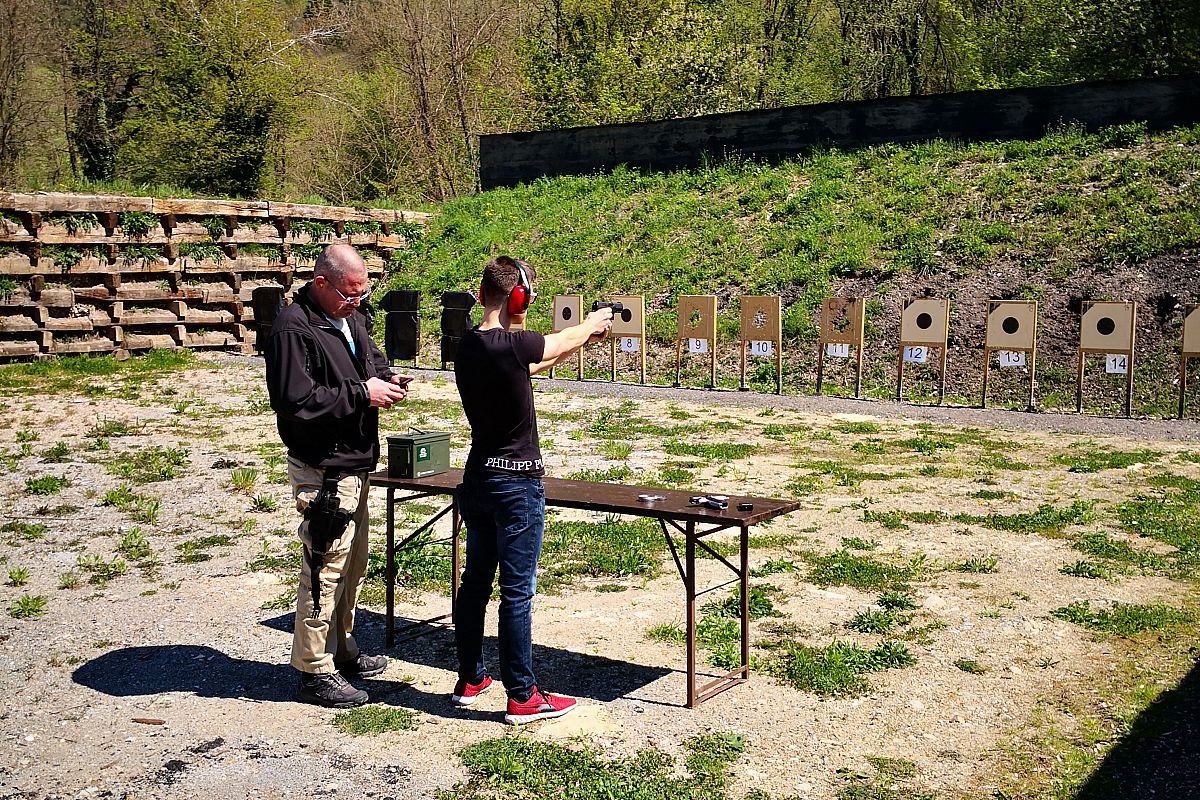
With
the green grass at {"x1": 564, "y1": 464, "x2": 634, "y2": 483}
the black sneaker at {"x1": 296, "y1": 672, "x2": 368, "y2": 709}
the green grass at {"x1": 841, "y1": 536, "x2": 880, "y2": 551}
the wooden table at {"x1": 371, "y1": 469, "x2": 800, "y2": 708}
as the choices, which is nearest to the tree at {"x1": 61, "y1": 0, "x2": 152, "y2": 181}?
the green grass at {"x1": 564, "y1": 464, "x2": 634, "y2": 483}

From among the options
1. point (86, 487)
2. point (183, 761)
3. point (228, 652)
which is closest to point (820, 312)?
point (86, 487)

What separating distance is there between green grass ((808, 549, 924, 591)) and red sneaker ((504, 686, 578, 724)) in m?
2.53

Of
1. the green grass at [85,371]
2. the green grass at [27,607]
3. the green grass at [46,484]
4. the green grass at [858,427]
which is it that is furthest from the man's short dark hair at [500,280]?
the green grass at [85,371]

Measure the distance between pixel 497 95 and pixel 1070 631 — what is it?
29.1 m

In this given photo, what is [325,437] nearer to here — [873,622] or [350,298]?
[350,298]

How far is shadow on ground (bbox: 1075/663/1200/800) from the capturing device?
4.14 metres

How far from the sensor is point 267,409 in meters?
13.7

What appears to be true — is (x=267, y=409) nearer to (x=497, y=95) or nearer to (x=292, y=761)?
(x=292, y=761)

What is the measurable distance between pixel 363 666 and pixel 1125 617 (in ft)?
13.1

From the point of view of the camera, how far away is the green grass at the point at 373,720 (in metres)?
4.77

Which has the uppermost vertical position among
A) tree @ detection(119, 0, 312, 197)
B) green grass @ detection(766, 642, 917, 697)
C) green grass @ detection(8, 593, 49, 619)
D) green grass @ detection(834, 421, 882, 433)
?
tree @ detection(119, 0, 312, 197)

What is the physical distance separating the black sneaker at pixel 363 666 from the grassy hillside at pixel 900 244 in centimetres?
1087

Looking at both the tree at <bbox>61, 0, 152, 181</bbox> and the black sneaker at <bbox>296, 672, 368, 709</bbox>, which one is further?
the tree at <bbox>61, 0, 152, 181</bbox>

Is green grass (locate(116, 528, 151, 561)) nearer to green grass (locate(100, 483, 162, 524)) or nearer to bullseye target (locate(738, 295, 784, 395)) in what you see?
green grass (locate(100, 483, 162, 524))
